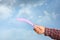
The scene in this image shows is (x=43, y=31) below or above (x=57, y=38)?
above

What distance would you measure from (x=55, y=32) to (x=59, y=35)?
81 mm

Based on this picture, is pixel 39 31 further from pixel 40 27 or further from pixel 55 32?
pixel 55 32

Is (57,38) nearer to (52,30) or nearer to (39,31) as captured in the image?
(52,30)

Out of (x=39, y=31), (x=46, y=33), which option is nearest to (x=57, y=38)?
(x=46, y=33)

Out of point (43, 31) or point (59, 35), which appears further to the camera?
point (43, 31)

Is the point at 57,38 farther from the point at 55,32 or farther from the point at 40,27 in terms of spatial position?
the point at 40,27

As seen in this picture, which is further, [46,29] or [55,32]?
[46,29]

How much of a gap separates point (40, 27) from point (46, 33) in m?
0.15

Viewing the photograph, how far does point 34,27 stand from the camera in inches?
60.8

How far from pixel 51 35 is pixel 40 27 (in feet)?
0.78

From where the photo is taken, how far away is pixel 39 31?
5.22ft

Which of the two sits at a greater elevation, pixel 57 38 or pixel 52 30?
pixel 52 30

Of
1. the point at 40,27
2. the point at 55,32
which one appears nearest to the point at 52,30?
the point at 55,32

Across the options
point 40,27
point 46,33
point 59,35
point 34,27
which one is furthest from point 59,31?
point 34,27
